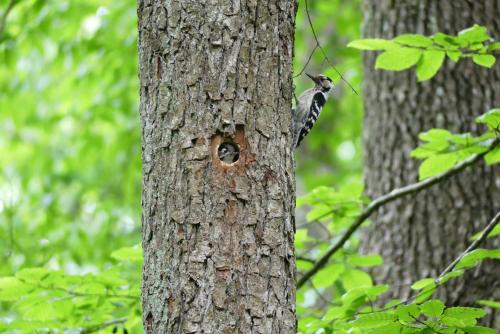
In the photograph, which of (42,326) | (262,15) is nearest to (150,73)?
(262,15)

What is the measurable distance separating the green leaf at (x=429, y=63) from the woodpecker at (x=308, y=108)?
0.80 metres

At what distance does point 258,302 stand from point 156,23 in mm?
977

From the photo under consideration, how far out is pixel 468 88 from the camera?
4.58 m

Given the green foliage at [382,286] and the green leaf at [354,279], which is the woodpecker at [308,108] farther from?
the green leaf at [354,279]

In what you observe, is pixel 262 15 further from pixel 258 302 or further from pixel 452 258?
pixel 452 258

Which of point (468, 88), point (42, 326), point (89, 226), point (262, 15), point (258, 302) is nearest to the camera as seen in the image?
point (258, 302)

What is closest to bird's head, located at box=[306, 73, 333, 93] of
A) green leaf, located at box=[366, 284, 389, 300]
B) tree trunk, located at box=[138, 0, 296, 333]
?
green leaf, located at box=[366, 284, 389, 300]

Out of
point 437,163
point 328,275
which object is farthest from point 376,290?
point 437,163

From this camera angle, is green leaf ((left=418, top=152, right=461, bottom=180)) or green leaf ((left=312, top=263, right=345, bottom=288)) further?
green leaf ((left=312, top=263, right=345, bottom=288))

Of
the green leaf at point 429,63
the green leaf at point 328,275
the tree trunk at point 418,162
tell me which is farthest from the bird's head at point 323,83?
the green leaf at point 328,275

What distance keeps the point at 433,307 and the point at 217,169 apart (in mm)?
909

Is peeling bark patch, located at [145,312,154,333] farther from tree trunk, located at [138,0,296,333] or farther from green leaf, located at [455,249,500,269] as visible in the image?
green leaf, located at [455,249,500,269]

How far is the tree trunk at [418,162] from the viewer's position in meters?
4.36

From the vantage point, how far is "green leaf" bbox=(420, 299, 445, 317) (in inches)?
96.3
